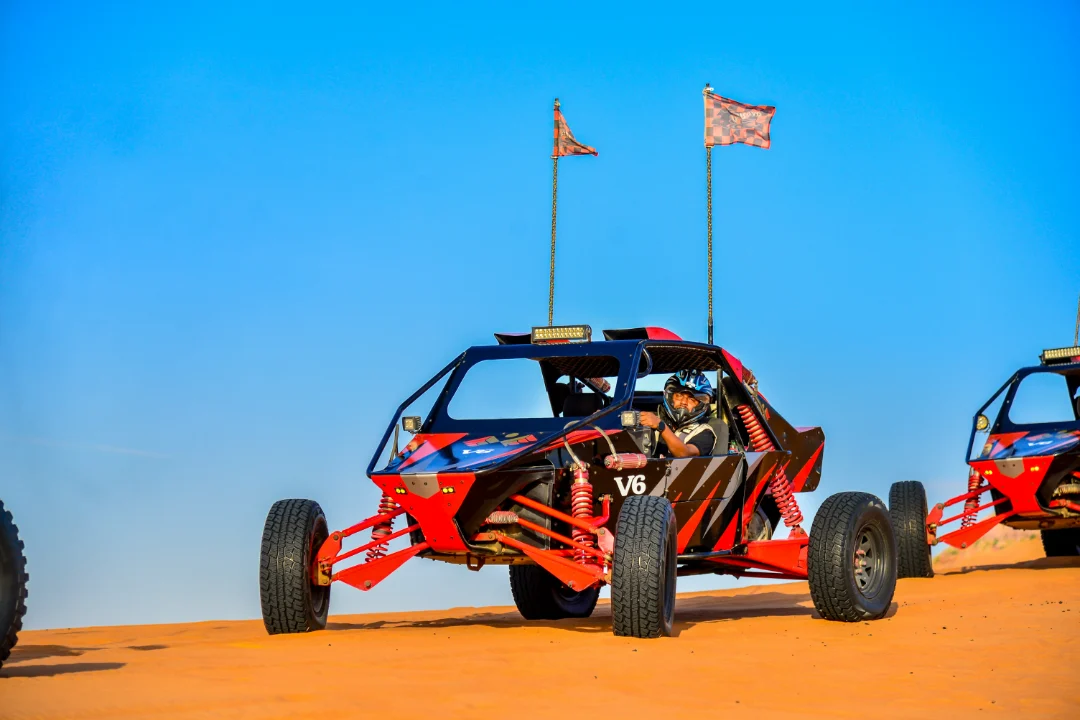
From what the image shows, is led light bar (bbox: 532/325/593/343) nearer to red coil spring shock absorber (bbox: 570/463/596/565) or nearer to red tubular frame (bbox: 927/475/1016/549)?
red coil spring shock absorber (bbox: 570/463/596/565)

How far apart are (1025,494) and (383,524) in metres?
7.82

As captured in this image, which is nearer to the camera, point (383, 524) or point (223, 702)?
point (223, 702)

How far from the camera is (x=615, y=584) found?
8562mm

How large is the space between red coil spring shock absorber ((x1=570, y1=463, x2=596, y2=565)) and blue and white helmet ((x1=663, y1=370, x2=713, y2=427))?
1.61 meters

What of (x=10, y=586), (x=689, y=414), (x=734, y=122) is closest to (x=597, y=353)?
(x=689, y=414)

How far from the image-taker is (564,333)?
34.2 feet

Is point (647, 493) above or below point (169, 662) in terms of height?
above

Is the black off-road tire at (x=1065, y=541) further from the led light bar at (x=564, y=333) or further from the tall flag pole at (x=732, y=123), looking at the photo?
the led light bar at (x=564, y=333)

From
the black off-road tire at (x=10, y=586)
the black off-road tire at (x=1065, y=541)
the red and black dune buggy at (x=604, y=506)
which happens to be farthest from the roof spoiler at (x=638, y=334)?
the black off-road tire at (x=1065, y=541)

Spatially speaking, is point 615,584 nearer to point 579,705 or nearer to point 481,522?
point 481,522

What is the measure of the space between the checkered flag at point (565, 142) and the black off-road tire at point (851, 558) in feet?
22.4

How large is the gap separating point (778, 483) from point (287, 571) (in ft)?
12.3

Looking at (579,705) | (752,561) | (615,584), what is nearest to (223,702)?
(579,705)

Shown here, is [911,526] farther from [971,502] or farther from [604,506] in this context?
[604,506]
